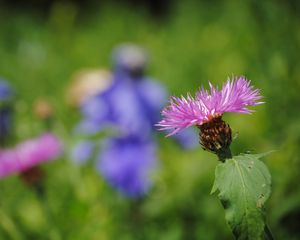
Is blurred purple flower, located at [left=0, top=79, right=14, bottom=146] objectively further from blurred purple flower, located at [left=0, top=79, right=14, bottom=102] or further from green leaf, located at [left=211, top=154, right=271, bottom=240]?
green leaf, located at [left=211, top=154, right=271, bottom=240]

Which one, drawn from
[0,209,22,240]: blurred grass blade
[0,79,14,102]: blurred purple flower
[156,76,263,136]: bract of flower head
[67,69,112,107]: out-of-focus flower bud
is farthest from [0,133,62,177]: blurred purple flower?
[67,69,112,107]: out-of-focus flower bud

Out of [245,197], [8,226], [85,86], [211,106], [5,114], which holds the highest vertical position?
[85,86]

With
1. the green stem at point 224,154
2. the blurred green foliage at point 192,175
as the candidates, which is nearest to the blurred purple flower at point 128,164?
the blurred green foliage at point 192,175

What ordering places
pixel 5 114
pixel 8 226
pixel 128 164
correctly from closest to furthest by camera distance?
1. pixel 8 226
2. pixel 5 114
3. pixel 128 164

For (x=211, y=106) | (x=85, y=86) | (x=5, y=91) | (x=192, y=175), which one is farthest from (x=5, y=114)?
(x=211, y=106)

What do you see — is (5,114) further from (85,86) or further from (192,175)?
(85,86)

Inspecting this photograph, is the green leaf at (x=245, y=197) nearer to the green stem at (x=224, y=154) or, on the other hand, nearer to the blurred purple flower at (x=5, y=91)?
the green stem at (x=224, y=154)

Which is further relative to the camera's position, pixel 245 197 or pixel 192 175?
pixel 192 175
